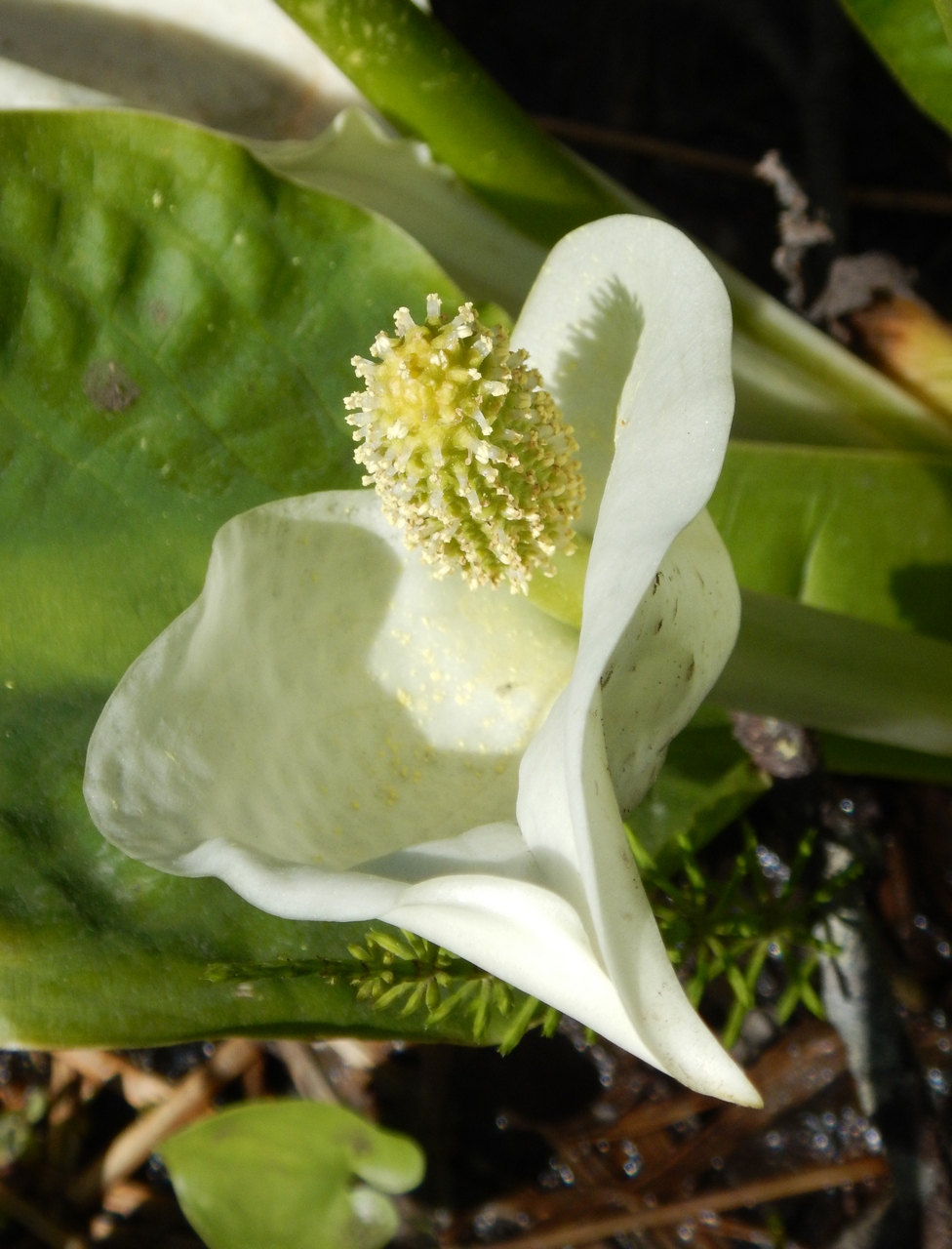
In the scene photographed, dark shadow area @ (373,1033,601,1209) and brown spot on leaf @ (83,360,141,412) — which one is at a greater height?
brown spot on leaf @ (83,360,141,412)

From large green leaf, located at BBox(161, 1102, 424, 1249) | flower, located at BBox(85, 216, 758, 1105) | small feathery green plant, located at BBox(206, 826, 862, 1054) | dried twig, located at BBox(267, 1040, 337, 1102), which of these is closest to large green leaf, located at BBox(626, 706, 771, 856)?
small feathery green plant, located at BBox(206, 826, 862, 1054)

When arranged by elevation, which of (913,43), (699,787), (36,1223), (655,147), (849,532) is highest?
(913,43)

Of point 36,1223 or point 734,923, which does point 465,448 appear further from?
point 36,1223

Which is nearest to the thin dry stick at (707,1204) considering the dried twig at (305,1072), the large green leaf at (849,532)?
the dried twig at (305,1072)

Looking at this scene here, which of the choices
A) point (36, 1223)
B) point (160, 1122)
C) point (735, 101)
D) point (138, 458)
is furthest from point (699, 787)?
point (735, 101)

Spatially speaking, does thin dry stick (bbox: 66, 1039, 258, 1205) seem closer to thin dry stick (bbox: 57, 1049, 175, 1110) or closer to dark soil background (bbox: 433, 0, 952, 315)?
thin dry stick (bbox: 57, 1049, 175, 1110)

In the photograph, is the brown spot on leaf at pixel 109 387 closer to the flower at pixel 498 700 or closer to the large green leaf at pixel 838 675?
the flower at pixel 498 700

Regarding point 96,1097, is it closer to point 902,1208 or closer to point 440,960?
point 440,960
